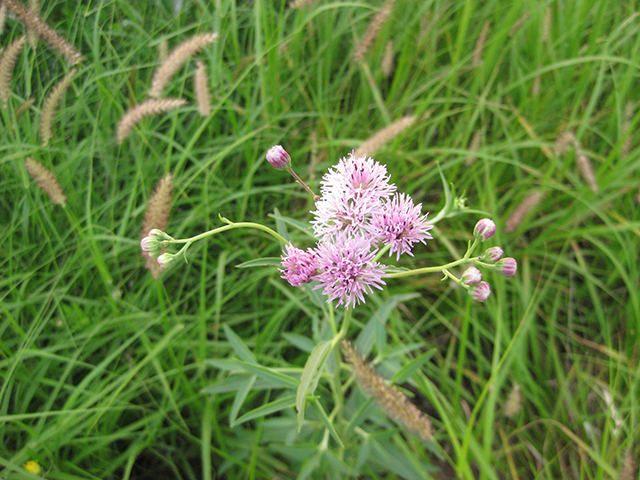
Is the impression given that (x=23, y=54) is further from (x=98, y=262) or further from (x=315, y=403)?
(x=315, y=403)

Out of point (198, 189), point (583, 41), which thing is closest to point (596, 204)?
point (583, 41)

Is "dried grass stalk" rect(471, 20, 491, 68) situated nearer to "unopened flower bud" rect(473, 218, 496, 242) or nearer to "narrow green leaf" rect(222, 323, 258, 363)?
"unopened flower bud" rect(473, 218, 496, 242)

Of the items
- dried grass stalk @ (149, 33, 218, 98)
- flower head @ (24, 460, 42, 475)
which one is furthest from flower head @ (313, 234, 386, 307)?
flower head @ (24, 460, 42, 475)

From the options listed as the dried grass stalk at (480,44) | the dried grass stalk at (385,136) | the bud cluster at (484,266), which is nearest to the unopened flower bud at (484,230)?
the bud cluster at (484,266)

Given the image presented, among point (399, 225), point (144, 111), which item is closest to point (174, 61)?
point (144, 111)

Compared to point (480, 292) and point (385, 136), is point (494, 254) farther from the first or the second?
point (385, 136)

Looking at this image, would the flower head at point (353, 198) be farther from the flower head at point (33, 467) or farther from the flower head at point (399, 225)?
the flower head at point (33, 467)
